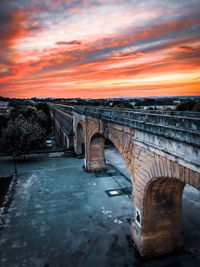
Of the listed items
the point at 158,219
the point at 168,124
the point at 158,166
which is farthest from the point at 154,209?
the point at 168,124

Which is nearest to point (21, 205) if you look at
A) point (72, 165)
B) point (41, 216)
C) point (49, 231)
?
point (41, 216)

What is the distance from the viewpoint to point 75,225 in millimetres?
11492

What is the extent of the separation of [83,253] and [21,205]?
257 inches

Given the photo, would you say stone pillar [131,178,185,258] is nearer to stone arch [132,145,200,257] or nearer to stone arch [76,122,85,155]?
stone arch [132,145,200,257]

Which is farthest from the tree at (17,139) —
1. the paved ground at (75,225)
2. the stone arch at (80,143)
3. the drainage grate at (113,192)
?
the drainage grate at (113,192)

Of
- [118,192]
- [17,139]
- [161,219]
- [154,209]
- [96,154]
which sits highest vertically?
[17,139]

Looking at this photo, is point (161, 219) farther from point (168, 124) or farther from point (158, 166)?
point (168, 124)

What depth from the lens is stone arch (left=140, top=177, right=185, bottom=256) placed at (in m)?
8.52

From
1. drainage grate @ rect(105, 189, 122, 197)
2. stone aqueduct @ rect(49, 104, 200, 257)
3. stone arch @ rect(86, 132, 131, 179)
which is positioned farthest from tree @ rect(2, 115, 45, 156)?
stone aqueduct @ rect(49, 104, 200, 257)

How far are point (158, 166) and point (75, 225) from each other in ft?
23.3

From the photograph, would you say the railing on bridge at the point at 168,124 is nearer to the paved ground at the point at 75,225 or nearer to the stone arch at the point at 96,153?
the paved ground at the point at 75,225

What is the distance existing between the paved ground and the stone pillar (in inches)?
19.8

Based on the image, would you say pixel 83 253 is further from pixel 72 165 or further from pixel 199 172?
pixel 72 165

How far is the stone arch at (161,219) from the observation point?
8.52 meters
